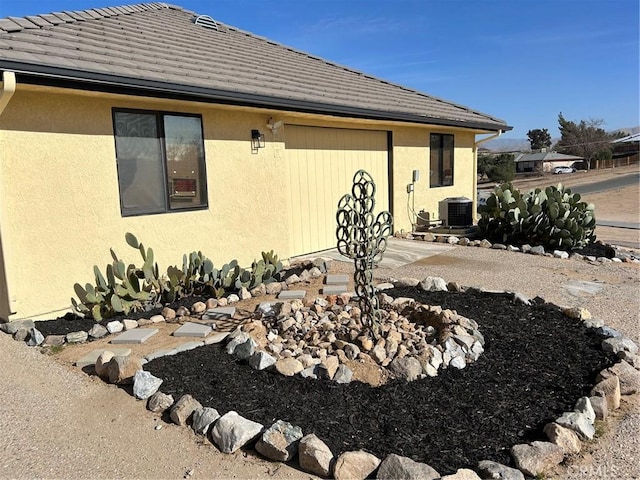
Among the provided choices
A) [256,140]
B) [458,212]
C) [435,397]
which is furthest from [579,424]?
[458,212]

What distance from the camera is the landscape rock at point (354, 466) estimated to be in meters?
2.61

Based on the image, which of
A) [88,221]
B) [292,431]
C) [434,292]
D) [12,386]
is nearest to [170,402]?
[292,431]

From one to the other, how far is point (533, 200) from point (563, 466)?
7678 millimetres

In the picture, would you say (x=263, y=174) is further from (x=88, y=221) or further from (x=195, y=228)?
(x=88, y=221)

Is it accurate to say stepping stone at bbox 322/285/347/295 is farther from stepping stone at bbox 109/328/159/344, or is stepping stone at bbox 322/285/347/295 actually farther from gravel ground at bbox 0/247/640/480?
gravel ground at bbox 0/247/640/480

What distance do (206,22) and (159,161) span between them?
585cm

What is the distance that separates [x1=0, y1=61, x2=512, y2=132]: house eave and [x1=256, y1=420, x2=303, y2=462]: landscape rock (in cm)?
424

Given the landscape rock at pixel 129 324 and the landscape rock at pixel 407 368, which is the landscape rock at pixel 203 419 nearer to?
the landscape rock at pixel 407 368

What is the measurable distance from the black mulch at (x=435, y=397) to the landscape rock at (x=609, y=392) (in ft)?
0.27

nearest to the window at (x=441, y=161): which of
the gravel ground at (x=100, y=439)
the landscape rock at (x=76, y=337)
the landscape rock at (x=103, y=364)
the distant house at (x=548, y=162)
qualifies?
the gravel ground at (x=100, y=439)

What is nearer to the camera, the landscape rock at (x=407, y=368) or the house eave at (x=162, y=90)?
the landscape rock at (x=407, y=368)

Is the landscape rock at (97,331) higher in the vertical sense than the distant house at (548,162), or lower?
lower

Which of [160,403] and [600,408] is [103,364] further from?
[600,408]

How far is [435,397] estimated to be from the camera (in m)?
3.38
